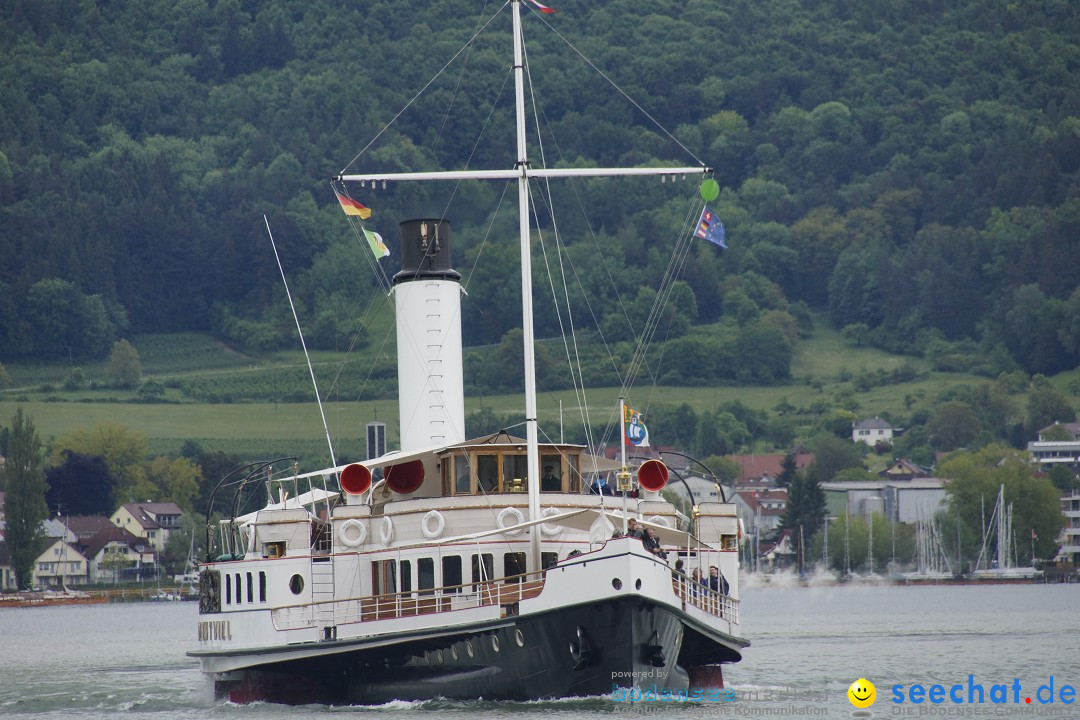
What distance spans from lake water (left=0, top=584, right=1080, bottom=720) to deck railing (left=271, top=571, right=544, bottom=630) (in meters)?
1.77

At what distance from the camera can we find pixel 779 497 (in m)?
164

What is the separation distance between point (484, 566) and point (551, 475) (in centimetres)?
318

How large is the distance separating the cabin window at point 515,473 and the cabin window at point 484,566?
1.73 m

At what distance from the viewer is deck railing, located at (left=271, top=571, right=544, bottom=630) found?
116 ft

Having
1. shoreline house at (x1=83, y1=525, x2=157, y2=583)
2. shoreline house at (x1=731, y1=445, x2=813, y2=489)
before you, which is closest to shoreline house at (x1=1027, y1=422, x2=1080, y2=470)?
shoreline house at (x1=731, y1=445, x2=813, y2=489)

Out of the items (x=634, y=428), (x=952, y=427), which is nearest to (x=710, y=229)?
(x=634, y=428)

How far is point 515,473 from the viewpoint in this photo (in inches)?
1503

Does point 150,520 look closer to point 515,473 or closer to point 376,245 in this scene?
point 376,245

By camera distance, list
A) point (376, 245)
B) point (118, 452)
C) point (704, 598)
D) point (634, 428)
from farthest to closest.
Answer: point (118, 452) → point (634, 428) → point (376, 245) → point (704, 598)

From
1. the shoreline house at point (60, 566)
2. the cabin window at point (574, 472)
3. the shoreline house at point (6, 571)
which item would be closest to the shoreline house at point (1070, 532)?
the shoreline house at point (60, 566)

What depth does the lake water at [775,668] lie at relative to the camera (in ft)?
123

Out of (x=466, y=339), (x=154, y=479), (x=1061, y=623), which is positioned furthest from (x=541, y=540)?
(x=466, y=339)

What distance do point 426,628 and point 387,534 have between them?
9.33ft

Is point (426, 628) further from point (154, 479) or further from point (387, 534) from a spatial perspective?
point (154, 479)
